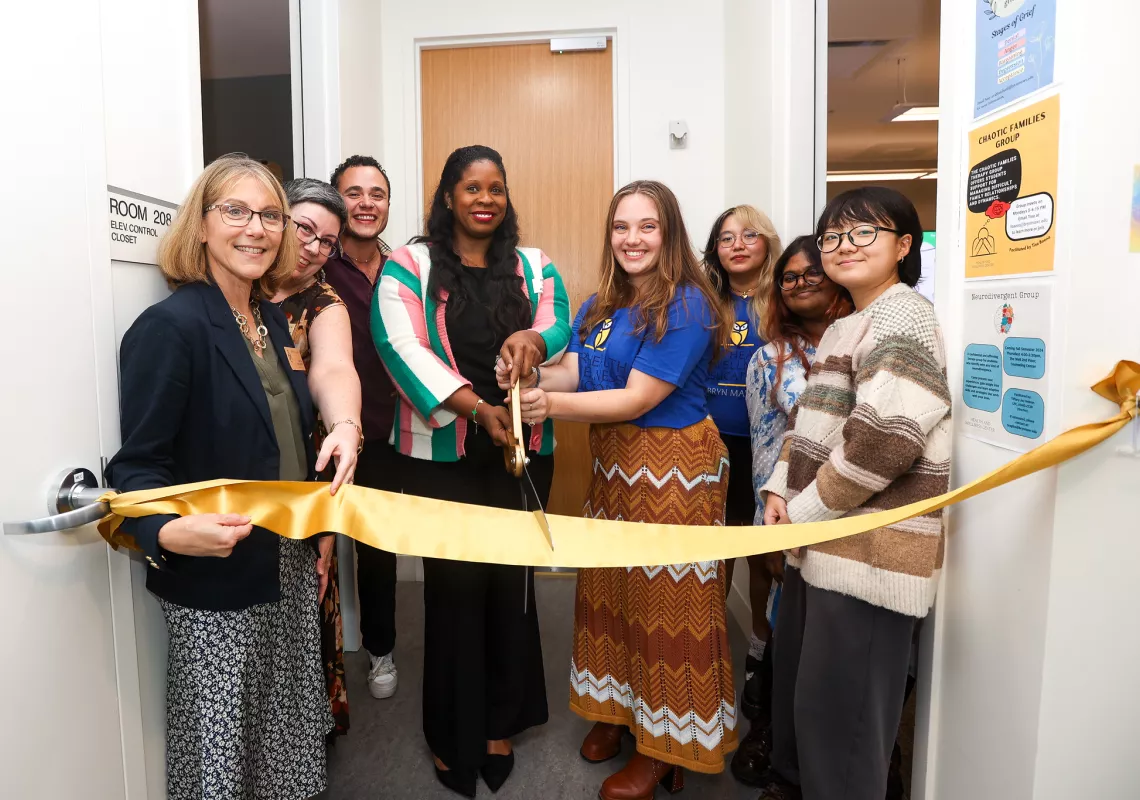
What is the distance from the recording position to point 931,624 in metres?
1.58

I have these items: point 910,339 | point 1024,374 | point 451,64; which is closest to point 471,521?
point 910,339

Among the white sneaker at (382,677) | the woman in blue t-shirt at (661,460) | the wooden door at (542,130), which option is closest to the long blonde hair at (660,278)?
the woman in blue t-shirt at (661,460)

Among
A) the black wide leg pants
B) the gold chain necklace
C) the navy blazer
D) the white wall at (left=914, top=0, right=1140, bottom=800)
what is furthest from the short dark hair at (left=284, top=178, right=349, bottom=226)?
the white wall at (left=914, top=0, right=1140, bottom=800)

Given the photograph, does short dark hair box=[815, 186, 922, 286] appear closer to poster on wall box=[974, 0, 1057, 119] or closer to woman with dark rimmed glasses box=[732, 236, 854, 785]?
poster on wall box=[974, 0, 1057, 119]

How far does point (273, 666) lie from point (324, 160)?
2220 millimetres

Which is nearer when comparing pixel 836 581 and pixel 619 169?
pixel 836 581

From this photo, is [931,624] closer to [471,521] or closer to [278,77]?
[471,521]

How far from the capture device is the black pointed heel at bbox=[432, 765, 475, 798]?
2.00m

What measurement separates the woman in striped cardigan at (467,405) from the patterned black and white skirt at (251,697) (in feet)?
1.26

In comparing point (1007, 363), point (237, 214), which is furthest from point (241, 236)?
point (1007, 363)

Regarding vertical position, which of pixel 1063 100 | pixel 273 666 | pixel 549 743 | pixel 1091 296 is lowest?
pixel 549 743

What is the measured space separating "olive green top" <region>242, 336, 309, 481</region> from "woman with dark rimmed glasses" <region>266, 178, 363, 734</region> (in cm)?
7

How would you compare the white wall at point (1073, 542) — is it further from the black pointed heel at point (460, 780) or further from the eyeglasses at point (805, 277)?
the black pointed heel at point (460, 780)

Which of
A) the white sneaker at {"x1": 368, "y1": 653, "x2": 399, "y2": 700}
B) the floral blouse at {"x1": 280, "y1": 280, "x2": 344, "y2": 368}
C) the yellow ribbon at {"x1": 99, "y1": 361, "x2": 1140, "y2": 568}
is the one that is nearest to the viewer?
the yellow ribbon at {"x1": 99, "y1": 361, "x2": 1140, "y2": 568}
